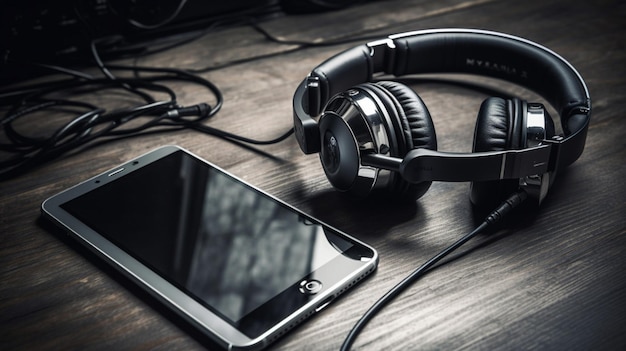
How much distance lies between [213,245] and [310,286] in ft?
0.34

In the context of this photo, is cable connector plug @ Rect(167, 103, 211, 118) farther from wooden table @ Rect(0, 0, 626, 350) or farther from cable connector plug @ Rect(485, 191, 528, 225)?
cable connector plug @ Rect(485, 191, 528, 225)

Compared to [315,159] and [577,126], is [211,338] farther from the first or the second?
[577,126]

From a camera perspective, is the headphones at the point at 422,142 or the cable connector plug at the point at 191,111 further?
the cable connector plug at the point at 191,111

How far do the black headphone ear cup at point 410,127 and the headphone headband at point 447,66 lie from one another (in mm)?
89

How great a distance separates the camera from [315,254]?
0.55 m

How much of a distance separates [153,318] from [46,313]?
9 centimetres

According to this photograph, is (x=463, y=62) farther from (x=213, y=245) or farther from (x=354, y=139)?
(x=213, y=245)

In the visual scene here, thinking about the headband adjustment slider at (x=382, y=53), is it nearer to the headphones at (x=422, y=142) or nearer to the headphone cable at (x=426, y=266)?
the headphones at (x=422, y=142)

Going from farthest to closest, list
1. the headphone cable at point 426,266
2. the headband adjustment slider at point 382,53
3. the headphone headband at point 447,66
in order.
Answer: the headband adjustment slider at point 382,53 → the headphone headband at point 447,66 → the headphone cable at point 426,266

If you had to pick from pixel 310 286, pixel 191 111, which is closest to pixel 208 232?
pixel 310 286

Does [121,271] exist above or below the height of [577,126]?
below

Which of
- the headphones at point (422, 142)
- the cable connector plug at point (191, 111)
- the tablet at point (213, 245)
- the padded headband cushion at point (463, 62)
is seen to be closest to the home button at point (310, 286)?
the tablet at point (213, 245)

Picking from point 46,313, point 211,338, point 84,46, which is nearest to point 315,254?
point 211,338

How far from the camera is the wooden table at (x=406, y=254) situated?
49 cm
